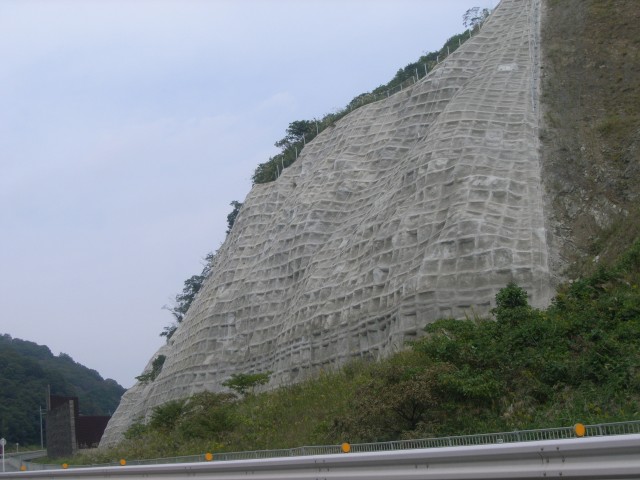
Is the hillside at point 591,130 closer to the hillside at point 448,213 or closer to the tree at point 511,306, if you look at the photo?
the hillside at point 448,213

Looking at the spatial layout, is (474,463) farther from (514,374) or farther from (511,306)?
(511,306)

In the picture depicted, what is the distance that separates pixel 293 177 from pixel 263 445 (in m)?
24.2

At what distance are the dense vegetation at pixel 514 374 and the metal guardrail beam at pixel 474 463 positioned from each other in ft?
17.9

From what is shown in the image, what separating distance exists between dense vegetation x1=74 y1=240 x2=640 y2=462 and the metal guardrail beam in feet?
17.9

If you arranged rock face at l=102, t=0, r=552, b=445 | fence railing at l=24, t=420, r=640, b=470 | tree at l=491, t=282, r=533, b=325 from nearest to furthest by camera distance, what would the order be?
fence railing at l=24, t=420, r=640, b=470 → tree at l=491, t=282, r=533, b=325 → rock face at l=102, t=0, r=552, b=445

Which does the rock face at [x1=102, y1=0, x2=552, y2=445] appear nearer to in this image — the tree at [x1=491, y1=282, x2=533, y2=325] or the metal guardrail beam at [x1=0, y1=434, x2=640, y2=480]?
the tree at [x1=491, y1=282, x2=533, y2=325]

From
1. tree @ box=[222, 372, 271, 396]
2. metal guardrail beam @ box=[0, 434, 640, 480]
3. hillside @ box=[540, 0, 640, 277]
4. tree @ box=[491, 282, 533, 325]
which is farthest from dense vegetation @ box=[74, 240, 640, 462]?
tree @ box=[222, 372, 271, 396]

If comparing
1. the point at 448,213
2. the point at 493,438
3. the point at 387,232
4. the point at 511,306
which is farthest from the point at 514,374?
the point at 387,232

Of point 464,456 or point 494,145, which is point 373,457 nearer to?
point 464,456

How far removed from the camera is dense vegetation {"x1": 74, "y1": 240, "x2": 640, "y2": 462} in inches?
628

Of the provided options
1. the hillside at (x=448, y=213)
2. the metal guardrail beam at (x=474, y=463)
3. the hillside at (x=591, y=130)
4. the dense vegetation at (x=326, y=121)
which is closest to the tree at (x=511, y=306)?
the hillside at (x=448, y=213)

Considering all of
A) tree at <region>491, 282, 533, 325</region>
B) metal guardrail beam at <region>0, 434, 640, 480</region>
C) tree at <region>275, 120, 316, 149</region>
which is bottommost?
metal guardrail beam at <region>0, 434, 640, 480</region>

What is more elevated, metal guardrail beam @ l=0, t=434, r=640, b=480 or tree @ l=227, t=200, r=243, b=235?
tree @ l=227, t=200, r=243, b=235

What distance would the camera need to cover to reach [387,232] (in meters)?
30.4
